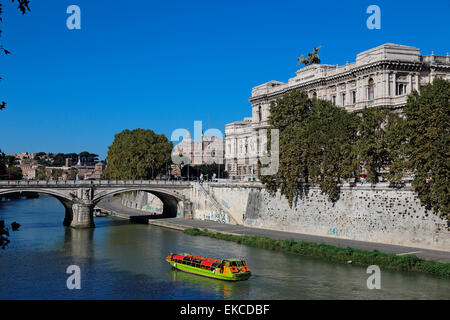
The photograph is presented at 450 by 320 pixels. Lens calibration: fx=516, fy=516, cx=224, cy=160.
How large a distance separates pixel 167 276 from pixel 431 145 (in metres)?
17.6

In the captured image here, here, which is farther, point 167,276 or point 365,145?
point 365,145

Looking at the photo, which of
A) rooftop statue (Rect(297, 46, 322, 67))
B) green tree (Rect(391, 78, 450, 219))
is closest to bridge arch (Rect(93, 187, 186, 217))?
rooftop statue (Rect(297, 46, 322, 67))

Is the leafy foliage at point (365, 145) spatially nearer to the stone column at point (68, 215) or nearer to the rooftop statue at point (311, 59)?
the rooftop statue at point (311, 59)

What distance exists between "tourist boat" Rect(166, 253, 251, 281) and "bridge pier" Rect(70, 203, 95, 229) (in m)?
23.2

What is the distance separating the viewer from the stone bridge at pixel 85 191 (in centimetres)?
5047

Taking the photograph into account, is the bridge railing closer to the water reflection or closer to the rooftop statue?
the water reflection

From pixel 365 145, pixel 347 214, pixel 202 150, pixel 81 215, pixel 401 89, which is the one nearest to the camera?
pixel 365 145

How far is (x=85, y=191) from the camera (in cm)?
5303

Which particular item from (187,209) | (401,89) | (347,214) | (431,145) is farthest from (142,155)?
Answer: (431,145)

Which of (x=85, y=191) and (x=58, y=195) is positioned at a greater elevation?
(x=85, y=191)

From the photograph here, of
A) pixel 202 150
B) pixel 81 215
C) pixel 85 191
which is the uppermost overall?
pixel 202 150

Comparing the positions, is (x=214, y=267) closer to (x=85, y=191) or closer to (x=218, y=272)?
(x=218, y=272)

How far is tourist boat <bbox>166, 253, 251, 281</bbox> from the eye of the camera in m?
27.8

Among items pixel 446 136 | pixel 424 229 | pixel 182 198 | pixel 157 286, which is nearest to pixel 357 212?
pixel 424 229
